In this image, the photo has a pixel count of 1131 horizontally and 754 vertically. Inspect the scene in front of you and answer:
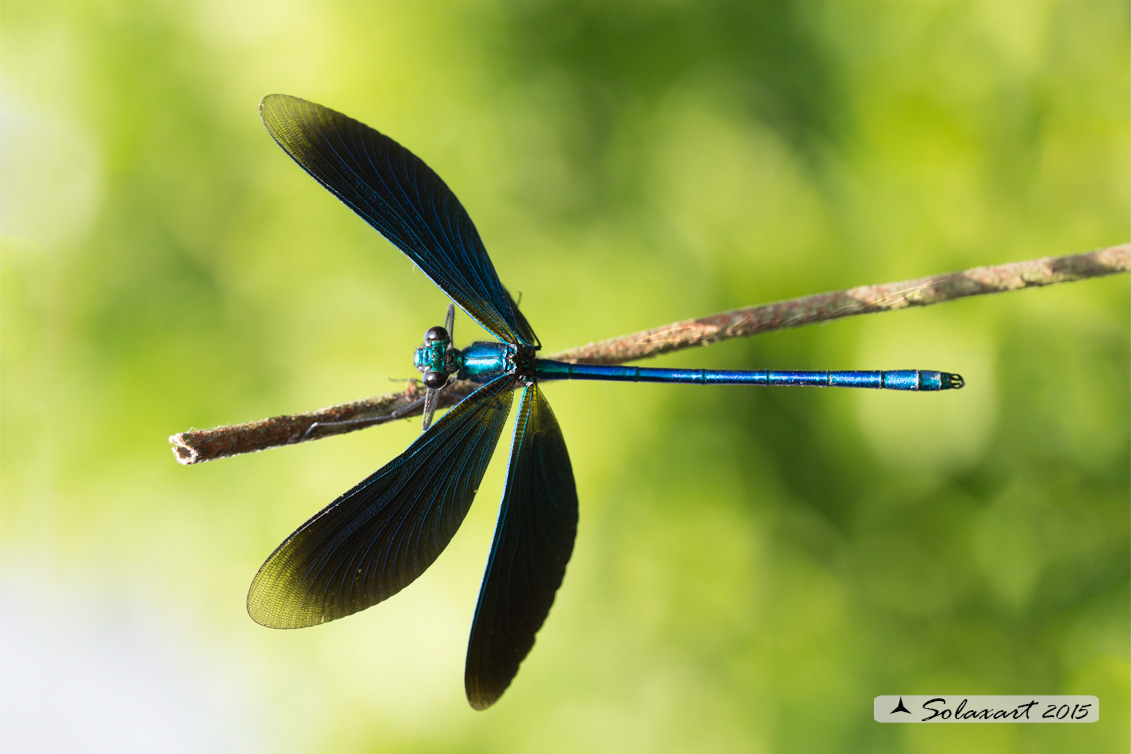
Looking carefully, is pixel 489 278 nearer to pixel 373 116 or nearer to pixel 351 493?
pixel 351 493

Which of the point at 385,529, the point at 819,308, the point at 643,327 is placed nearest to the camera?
the point at 385,529

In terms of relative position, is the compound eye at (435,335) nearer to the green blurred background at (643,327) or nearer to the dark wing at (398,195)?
the dark wing at (398,195)

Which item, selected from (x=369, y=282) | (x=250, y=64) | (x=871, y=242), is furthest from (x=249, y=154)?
(x=871, y=242)

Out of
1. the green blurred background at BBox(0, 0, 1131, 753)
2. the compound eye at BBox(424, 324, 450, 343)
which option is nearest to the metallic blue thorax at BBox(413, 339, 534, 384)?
the compound eye at BBox(424, 324, 450, 343)

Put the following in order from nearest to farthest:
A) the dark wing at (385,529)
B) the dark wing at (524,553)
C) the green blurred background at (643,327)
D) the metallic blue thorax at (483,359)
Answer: the dark wing at (385,529) < the dark wing at (524,553) < the metallic blue thorax at (483,359) < the green blurred background at (643,327)

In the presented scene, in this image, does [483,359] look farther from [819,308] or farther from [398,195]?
[819,308]

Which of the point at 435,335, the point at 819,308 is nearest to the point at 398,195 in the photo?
the point at 435,335

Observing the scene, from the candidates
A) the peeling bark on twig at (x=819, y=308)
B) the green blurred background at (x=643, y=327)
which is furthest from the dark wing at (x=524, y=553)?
the green blurred background at (x=643, y=327)
